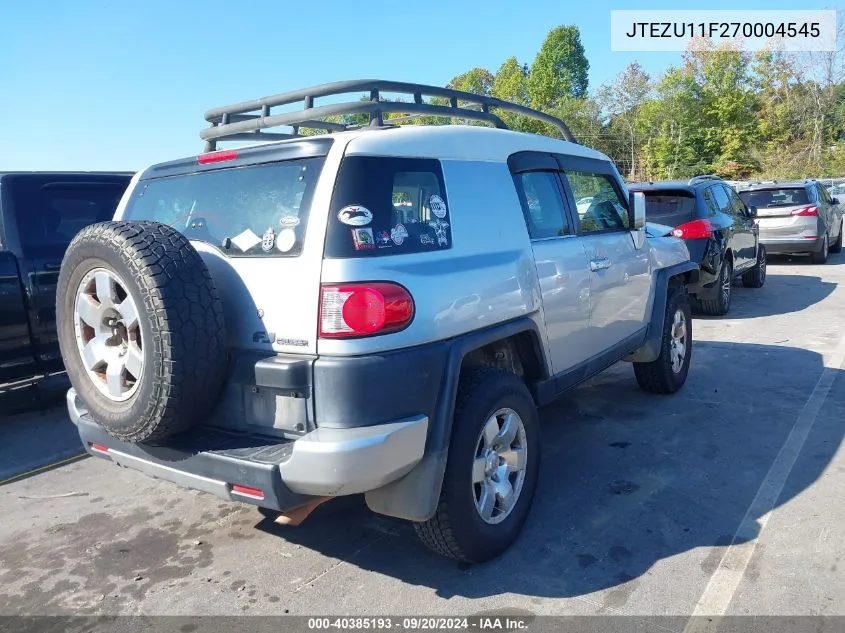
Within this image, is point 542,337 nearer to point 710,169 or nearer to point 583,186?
point 583,186

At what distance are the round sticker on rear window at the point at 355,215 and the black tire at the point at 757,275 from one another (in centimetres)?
961

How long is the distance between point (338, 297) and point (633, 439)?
9.31 ft

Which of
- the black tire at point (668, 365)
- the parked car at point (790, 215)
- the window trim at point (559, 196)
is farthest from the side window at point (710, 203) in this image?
the window trim at point (559, 196)

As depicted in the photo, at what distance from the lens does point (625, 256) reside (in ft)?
14.7

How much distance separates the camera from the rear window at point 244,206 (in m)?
2.68

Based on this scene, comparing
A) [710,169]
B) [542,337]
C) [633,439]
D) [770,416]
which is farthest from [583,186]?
[710,169]

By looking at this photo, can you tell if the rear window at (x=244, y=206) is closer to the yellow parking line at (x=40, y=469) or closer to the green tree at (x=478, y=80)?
the yellow parking line at (x=40, y=469)

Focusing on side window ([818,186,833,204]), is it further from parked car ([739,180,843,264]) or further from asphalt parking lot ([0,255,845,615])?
asphalt parking lot ([0,255,845,615])

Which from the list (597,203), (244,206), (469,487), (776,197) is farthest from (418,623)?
(776,197)

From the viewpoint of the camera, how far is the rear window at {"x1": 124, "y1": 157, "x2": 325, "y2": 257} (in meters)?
2.68

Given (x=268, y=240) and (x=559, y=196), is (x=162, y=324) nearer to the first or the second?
(x=268, y=240)

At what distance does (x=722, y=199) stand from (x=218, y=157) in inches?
314

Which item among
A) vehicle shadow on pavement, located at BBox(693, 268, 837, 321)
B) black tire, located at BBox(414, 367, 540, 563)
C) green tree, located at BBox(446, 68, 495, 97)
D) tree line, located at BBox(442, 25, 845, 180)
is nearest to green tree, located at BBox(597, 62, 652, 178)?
tree line, located at BBox(442, 25, 845, 180)

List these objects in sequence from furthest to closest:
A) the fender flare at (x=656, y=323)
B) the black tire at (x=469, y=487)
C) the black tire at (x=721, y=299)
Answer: the black tire at (x=721, y=299) < the fender flare at (x=656, y=323) < the black tire at (x=469, y=487)
